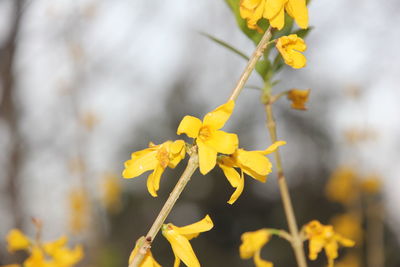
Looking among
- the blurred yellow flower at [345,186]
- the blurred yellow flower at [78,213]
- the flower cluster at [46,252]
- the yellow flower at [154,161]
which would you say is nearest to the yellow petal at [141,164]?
the yellow flower at [154,161]

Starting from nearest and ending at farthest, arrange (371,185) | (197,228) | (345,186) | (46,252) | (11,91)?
(197,228) < (46,252) < (11,91) < (371,185) < (345,186)

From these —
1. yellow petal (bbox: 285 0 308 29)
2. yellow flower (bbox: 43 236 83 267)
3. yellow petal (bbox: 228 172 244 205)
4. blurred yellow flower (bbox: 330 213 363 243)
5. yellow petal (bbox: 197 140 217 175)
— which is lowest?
blurred yellow flower (bbox: 330 213 363 243)

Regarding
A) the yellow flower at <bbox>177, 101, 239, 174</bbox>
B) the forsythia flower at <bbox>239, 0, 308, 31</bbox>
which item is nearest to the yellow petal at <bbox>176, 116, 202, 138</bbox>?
the yellow flower at <bbox>177, 101, 239, 174</bbox>

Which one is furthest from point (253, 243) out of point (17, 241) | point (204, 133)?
point (17, 241)

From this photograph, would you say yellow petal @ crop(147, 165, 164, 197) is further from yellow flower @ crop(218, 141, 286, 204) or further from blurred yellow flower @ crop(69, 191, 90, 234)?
blurred yellow flower @ crop(69, 191, 90, 234)

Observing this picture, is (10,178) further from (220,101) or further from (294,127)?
(294,127)

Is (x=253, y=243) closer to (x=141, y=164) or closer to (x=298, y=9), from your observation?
(x=141, y=164)

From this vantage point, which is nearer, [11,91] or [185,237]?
[185,237]
